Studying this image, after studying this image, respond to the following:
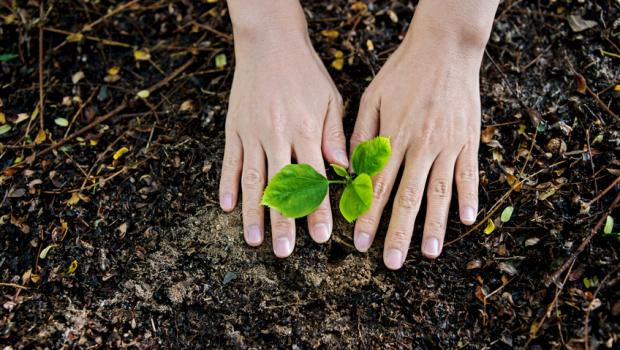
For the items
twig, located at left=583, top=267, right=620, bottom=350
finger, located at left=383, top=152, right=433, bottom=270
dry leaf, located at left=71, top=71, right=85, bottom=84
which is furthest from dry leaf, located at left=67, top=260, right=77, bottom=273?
twig, located at left=583, top=267, right=620, bottom=350

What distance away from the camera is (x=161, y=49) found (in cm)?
184

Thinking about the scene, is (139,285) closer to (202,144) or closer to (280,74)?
(202,144)

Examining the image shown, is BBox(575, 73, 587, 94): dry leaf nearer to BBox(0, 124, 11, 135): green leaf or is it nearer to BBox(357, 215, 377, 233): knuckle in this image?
BBox(357, 215, 377, 233): knuckle

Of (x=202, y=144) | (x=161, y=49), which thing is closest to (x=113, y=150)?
(x=202, y=144)

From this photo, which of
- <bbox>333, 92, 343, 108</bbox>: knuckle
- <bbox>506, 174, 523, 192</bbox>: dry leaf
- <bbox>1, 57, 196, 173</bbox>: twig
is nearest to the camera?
<bbox>506, 174, 523, 192</bbox>: dry leaf

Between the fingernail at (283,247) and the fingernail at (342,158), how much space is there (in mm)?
286

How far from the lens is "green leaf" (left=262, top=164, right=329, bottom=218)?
1.29 metres

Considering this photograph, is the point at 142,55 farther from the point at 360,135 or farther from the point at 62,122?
the point at 360,135

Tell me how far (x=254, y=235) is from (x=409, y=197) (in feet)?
1.50

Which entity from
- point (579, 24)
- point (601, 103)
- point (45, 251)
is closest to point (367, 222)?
point (601, 103)

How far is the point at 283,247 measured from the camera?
140 centimetres

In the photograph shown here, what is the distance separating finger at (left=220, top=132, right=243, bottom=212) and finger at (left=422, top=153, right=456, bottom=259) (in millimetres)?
575

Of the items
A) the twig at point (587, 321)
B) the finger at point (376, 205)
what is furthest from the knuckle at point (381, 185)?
the twig at point (587, 321)

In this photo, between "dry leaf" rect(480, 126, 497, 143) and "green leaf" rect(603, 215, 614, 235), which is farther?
"dry leaf" rect(480, 126, 497, 143)
